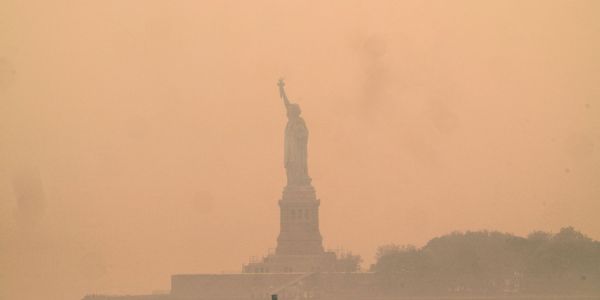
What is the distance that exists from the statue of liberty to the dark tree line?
27.2ft

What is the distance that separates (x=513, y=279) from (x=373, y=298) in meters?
8.39

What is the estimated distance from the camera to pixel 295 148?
107m

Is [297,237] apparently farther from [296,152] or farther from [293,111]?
[293,111]

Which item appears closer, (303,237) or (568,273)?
(568,273)

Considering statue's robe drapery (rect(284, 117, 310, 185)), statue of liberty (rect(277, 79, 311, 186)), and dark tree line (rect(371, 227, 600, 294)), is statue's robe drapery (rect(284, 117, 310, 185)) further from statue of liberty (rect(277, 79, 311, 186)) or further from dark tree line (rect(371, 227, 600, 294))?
dark tree line (rect(371, 227, 600, 294))

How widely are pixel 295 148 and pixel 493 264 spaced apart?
14.6 meters

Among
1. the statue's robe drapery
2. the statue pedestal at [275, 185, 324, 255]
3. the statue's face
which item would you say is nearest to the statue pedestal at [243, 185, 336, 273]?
the statue pedestal at [275, 185, 324, 255]

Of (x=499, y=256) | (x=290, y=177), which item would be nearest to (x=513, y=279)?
(x=499, y=256)

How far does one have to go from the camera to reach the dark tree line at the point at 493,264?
99125mm

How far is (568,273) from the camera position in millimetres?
98938

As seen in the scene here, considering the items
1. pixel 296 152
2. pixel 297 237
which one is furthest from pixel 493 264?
pixel 296 152

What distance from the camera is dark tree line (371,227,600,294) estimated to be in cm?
9912

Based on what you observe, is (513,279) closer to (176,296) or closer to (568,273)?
(568,273)

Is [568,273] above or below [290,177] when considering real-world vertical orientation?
below
